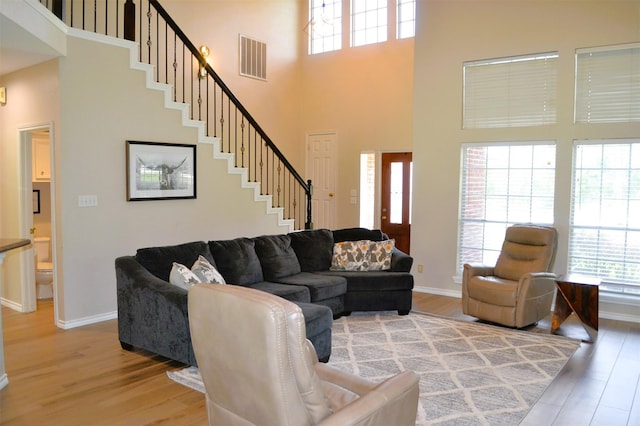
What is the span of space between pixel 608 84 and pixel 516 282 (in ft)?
7.80

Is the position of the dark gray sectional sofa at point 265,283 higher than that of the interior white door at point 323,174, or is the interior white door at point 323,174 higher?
the interior white door at point 323,174

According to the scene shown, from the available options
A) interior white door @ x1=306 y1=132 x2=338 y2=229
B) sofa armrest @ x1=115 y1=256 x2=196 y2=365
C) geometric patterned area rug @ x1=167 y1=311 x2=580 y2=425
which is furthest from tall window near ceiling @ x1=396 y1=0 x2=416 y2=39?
sofa armrest @ x1=115 y1=256 x2=196 y2=365

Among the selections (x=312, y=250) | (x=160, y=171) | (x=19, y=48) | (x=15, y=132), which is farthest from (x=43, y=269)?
(x=312, y=250)

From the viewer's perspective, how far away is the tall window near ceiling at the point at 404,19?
8445 millimetres

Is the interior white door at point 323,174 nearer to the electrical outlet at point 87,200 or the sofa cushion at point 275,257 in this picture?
the sofa cushion at point 275,257

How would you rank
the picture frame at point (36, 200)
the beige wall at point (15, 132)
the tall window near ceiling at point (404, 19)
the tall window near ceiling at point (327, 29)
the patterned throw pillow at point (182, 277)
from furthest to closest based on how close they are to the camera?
the tall window near ceiling at point (327, 29)
the tall window near ceiling at point (404, 19)
the picture frame at point (36, 200)
the beige wall at point (15, 132)
the patterned throw pillow at point (182, 277)

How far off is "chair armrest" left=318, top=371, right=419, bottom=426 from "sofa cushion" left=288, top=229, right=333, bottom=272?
357cm

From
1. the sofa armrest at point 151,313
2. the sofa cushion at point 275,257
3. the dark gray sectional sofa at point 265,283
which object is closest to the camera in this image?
the sofa armrest at point 151,313

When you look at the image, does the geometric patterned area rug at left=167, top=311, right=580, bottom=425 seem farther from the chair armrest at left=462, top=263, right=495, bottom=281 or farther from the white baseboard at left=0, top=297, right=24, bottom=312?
the white baseboard at left=0, top=297, right=24, bottom=312

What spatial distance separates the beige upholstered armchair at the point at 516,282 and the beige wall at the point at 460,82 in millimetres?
451

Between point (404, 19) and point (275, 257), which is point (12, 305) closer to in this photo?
point (275, 257)

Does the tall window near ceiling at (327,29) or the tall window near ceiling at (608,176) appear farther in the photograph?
the tall window near ceiling at (327,29)

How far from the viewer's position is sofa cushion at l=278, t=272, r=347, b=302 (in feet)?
16.7

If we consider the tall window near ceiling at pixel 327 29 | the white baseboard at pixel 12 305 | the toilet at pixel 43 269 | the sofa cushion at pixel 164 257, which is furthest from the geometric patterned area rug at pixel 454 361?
the tall window near ceiling at pixel 327 29
